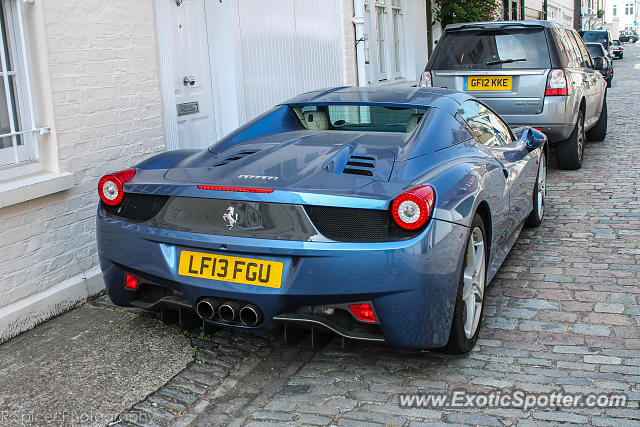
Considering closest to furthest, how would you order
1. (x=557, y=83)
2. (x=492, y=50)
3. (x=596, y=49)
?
(x=557, y=83)
(x=492, y=50)
(x=596, y=49)

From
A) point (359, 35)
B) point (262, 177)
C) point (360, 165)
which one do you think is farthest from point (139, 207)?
point (359, 35)

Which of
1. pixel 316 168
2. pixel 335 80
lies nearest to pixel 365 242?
pixel 316 168

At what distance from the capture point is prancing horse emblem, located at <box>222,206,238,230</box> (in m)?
3.57

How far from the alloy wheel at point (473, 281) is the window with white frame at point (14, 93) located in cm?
283

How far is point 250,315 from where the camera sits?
11.7 feet

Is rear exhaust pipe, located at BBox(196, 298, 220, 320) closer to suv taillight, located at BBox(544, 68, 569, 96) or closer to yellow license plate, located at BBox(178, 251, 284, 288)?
yellow license plate, located at BBox(178, 251, 284, 288)

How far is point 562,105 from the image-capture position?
27.9 feet

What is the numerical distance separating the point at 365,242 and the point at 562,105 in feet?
19.3

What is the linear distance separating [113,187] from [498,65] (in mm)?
5983

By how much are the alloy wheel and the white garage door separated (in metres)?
4.07

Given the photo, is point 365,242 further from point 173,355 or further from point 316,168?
point 173,355

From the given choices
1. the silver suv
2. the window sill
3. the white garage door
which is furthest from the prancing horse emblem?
the silver suv

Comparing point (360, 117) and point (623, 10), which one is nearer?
point (360, 117)

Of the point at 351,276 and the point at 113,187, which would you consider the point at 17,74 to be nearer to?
the point at 113,187
